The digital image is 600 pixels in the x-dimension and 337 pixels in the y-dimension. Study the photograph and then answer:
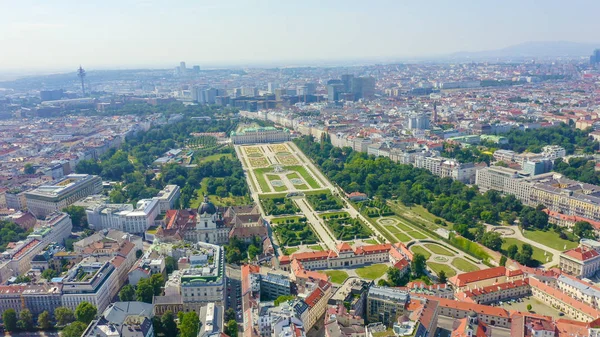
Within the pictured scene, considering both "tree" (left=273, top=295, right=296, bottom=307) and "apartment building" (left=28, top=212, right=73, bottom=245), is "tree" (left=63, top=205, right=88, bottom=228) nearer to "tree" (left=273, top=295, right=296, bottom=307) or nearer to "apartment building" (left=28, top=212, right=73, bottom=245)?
"apartment building" (left=28, top=212, right=73, bottom=245)

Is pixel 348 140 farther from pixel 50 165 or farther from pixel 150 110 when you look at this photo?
pixel 150 110

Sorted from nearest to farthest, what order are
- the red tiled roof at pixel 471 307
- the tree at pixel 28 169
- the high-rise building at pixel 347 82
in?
the red tiled roof at pixel 471 307, the tree at pixel 28 169, the high-rise building at pixel 347 82

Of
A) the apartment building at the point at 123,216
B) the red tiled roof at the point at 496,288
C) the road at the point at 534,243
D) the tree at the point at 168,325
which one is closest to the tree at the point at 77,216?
the apartment building at the point at 123,216

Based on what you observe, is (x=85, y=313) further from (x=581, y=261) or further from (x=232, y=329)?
(x=581, y=261)

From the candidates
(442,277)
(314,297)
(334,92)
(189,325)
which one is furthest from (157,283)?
(334,92)

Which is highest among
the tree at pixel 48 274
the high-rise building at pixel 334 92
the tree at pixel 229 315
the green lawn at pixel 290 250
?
the high-rise building at pixel 334 92

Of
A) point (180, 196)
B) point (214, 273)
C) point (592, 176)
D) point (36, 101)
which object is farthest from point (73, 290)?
point (36, 101)

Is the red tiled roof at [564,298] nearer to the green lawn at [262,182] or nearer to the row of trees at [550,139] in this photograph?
the green lawn at [262,182]
